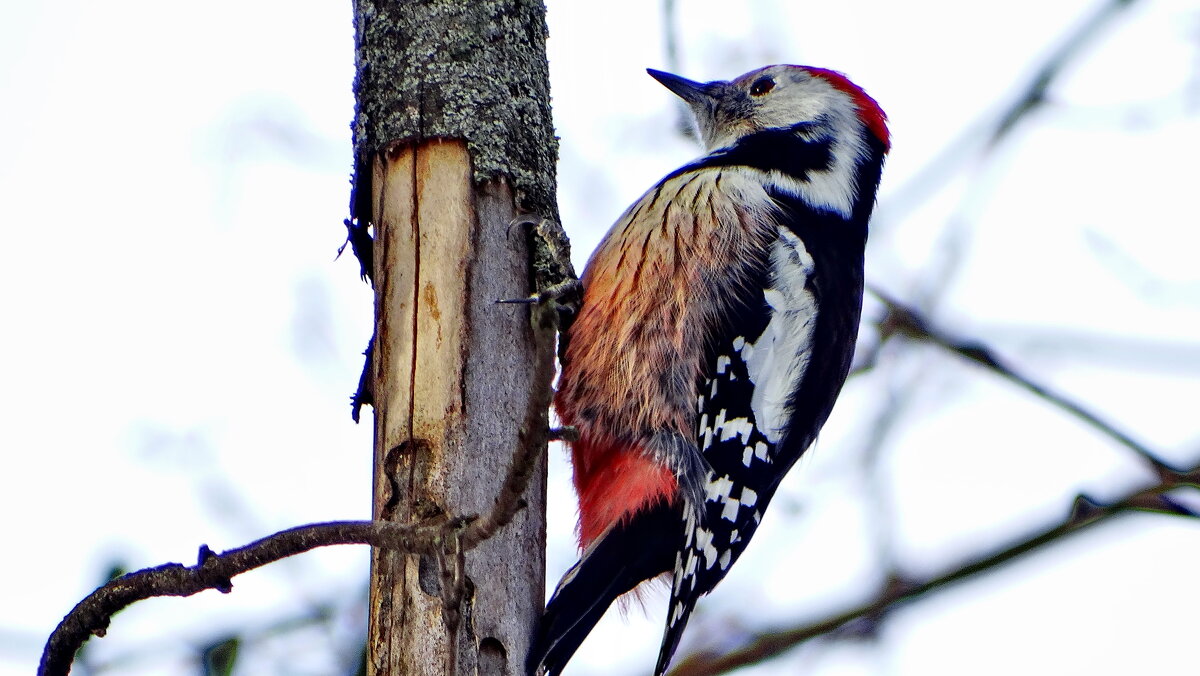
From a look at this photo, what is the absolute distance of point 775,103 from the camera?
3.87 meters

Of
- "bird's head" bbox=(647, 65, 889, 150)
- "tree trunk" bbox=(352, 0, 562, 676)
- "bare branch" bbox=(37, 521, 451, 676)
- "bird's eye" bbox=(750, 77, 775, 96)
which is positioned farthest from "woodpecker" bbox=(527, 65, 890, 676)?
"bare branch" bbox=(37, 521, 451, 676)

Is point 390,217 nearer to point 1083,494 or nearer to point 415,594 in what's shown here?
point 415,594

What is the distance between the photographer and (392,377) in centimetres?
239

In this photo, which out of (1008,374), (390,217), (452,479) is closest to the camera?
(1008,374)

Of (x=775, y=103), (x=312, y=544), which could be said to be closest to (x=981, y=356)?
(x=312, y=544)

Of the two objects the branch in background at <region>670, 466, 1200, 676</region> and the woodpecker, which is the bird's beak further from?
the branch in background at <region>670, 466, 1200, 676</region>

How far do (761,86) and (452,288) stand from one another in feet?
5.94

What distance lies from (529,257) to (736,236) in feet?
2.08

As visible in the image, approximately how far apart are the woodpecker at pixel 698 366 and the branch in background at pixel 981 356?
424 millimetres

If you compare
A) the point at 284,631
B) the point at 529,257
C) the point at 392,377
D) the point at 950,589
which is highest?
the point at 529,257

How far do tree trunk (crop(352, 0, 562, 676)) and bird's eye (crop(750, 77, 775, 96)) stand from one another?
3.87 ft

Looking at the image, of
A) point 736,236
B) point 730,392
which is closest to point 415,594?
point 730,392

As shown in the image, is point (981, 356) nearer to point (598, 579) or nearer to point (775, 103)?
point (598, 579)

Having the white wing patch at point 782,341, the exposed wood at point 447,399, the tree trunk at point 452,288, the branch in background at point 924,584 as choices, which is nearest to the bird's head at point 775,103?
the white wing patch at point 782,341
